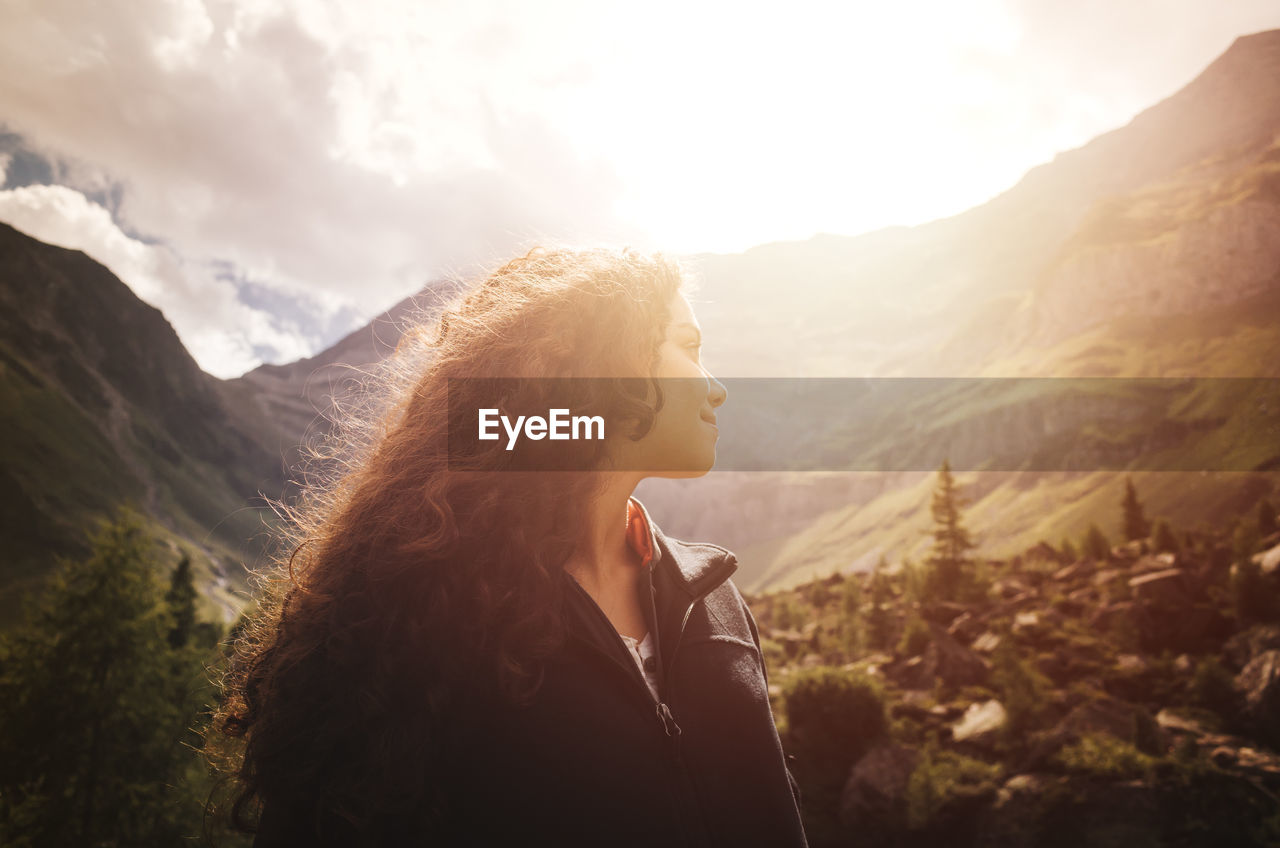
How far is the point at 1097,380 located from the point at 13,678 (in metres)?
130

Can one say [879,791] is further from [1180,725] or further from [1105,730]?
[1180,725]

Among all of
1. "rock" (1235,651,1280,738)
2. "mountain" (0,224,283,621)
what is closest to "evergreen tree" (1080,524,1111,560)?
"rock" (1235,651,1280,738)

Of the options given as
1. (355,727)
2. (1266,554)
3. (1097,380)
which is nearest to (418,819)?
(355,727)

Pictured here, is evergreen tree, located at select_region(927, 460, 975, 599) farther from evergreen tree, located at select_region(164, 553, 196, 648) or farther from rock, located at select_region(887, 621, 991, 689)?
evergreen tree, located at select_region(164, 553, 196, 648)

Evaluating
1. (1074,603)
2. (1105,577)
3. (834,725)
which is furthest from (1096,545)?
(834,725)

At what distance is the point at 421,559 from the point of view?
183 centimetres

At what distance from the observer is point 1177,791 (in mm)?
12062

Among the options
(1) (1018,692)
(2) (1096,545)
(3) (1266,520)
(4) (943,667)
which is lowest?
(1) (1018,692)

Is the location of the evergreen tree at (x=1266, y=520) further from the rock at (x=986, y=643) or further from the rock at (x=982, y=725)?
the rock at (x=982, y=725)

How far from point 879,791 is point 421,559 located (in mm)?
17732

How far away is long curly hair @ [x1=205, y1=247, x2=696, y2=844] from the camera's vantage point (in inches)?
64.6

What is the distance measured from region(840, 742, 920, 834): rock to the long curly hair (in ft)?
56.5

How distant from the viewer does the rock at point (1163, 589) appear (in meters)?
21.4

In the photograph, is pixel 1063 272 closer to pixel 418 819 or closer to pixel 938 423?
pixel 938 423
